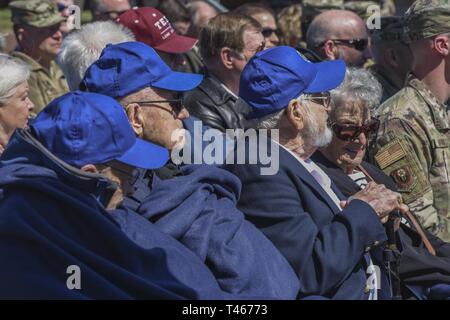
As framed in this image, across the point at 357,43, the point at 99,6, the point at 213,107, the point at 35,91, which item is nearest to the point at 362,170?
the point at 213,107

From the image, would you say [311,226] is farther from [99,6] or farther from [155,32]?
[99,6]

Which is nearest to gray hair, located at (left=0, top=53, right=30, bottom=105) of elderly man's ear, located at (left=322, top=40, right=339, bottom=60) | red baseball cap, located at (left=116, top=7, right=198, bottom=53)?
red baseball cap, located at (left=116, top=7, right=198, bottom=53)

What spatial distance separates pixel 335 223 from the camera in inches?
191

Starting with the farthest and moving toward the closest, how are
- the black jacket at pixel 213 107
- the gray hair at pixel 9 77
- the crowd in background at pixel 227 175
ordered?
the black jacket at pixel 213 107
the gray hair at pixel 9 77
the crowd in background at pixel 227 175

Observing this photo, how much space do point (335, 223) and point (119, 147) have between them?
1052mm

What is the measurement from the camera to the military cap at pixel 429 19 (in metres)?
6.69

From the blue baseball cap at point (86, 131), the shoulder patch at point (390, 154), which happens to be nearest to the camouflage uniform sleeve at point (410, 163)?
the shoulder patch at point (390, 154)

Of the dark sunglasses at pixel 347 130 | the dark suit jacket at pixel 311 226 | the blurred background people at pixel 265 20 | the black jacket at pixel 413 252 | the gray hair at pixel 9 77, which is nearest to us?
the dark suit jacket at pixel 311 226

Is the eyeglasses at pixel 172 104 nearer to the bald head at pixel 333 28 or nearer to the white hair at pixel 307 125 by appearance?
the white hair at pixel 307 125

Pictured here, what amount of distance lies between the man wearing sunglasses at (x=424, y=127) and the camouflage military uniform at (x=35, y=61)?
283cm

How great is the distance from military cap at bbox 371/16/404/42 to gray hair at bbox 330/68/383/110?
5.04 feet

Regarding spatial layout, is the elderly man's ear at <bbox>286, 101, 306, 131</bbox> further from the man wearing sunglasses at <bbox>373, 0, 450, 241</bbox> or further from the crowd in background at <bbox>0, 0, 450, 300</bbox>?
the man wearing sunglasses at <bbox>373, 0, 450, 241</bbox>

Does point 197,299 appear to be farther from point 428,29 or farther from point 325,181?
point 428,29

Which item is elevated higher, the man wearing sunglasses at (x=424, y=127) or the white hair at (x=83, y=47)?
the white hair at (x=83, y=47)
